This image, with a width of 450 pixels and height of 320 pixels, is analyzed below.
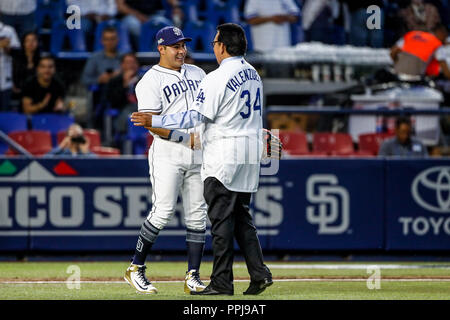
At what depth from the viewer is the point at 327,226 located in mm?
12727

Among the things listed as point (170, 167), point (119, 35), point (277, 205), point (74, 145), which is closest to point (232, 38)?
point (170, 167)

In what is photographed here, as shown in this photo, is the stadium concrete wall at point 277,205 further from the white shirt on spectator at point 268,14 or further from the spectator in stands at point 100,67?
the white shirt on spectator at point 268,14

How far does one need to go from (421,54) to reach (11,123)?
21.9 feet

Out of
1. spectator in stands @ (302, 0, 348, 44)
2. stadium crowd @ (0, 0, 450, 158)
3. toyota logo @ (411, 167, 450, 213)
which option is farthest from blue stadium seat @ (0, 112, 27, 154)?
toyota logo @ (411, 167, 450, 213)

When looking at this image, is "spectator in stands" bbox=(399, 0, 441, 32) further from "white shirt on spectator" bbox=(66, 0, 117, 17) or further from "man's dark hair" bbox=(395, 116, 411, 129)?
"white shirt on spectator" bbox=(66, 0, 117, 17)

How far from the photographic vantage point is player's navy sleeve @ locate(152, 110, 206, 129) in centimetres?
738

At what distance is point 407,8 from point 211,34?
3.35 meters

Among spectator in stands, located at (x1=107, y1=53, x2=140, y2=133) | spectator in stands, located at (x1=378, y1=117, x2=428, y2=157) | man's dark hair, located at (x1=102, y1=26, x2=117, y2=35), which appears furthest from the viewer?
man's dark hair, located at (x1=102, y1=26, x2=117, y2=35)

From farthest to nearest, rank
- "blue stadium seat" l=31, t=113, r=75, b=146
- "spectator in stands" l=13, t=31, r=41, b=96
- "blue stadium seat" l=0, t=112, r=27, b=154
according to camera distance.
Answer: "spectator in stands" l=13, t=31, r=41, b=96, "blue stadium seat" l=31, t=113, r=75, b=146, "blue stadium seat" l=0, t=112, r=27, b=154

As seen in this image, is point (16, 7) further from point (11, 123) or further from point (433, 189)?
point (433, 189)

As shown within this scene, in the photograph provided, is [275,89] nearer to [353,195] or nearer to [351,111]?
[351,111]

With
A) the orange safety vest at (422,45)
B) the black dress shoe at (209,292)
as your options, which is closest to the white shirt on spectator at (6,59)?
the orange safety vest at (422,45)

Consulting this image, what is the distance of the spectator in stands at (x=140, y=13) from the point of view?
15.9 meters

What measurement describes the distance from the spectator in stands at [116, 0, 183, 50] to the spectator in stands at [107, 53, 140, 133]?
1.47 metres
